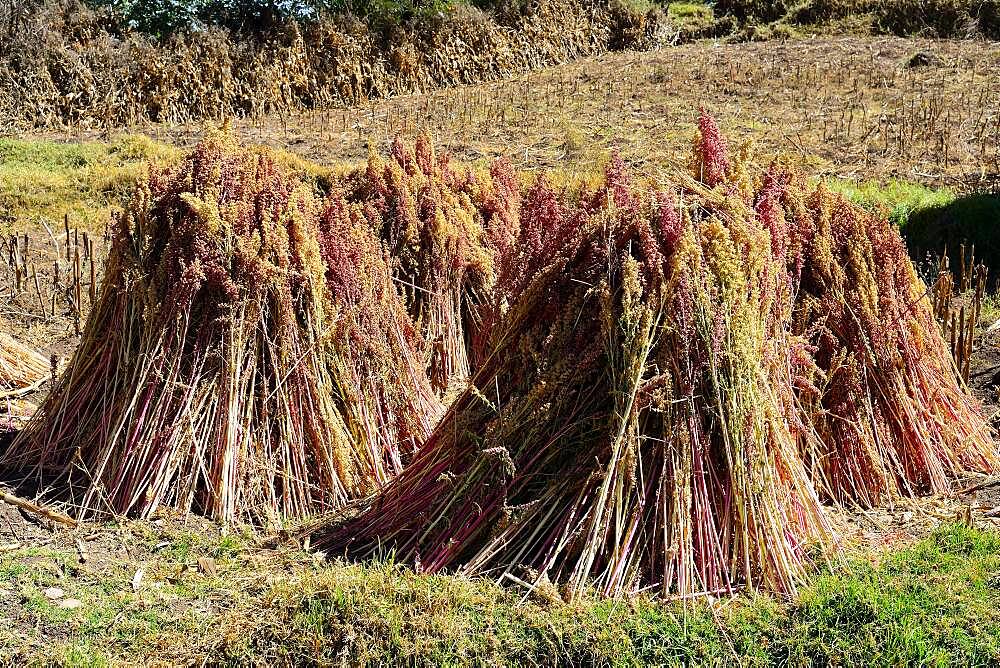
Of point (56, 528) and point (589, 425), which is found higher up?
point (589, 425)

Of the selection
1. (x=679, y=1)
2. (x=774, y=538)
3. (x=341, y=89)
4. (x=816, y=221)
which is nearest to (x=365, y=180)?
(x=816, y=221)

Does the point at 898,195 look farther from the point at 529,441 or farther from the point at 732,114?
→ the point at 529,441

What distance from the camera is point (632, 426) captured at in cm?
336

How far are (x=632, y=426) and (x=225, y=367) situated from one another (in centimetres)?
189

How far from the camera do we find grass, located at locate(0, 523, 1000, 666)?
10.3 ft

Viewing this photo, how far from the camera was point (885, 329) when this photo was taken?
14.2 ft

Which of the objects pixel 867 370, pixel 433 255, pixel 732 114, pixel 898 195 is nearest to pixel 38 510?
pixel 433 255

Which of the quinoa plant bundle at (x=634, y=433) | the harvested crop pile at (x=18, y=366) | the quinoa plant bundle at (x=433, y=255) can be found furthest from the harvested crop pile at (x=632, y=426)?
the harvested crop pile at (x=18, y=366)

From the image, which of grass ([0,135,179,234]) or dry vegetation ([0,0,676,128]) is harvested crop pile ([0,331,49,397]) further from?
dry vegetation ([0,0,676,128])

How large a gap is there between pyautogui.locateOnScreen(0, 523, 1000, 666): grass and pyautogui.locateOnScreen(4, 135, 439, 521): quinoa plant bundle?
2.36 ft

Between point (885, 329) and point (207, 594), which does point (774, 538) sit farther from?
point (207, 594)

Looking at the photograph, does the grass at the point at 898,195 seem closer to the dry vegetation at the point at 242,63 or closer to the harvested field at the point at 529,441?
the harvested field at the point at 529,441

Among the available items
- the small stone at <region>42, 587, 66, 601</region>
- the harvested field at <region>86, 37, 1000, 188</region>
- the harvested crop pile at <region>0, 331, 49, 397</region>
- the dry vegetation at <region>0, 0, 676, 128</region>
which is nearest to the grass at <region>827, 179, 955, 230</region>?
the harvested field at <region>86, 37, 1000, 188</region>

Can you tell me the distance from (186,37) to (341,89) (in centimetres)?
286
